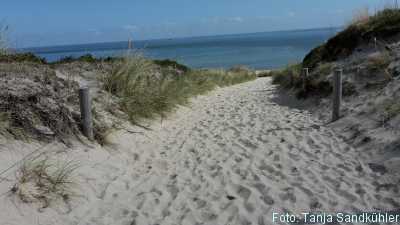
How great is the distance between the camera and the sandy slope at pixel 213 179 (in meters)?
4.02

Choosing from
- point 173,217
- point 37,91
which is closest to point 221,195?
point 173,217

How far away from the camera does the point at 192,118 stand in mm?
9297

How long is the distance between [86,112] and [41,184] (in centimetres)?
173

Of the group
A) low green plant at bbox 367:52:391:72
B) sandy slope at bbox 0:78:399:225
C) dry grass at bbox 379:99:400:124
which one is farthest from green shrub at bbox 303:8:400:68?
sandy slope at bbox 0:78:399:225

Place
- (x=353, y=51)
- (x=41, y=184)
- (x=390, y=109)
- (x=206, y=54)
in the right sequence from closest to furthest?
(x=41, y=184)
(x=390, y=109)
(x=353, y=51)
(x=206, y=54)

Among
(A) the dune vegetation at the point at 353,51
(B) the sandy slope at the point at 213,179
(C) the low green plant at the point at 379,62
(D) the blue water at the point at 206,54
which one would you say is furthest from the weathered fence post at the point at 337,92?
(D) the blue water at the point at 206,54

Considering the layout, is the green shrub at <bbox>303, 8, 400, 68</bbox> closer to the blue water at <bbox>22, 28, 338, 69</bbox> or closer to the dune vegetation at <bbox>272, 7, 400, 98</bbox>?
the dune vegetation at <bbox>272, 7, 400, 98</bbox>

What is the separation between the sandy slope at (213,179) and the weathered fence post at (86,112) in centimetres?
29

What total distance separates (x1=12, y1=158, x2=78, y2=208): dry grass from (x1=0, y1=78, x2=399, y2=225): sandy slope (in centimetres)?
11

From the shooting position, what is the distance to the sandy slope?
4.02 metres

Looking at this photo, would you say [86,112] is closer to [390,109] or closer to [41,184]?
[41,184]

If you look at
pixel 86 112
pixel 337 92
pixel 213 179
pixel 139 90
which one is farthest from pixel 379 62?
pixel 86 112

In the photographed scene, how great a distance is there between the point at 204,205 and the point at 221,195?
11.7 inches

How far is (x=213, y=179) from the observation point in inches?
197
